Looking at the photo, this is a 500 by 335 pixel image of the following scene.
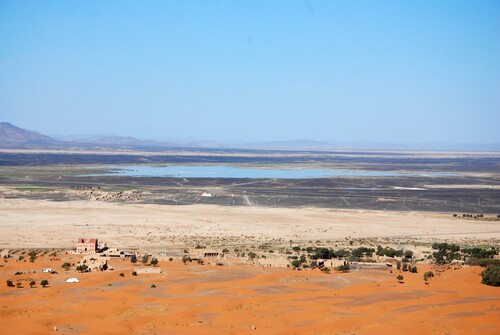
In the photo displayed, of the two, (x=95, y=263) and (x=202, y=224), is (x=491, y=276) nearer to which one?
(x=95, y=263)

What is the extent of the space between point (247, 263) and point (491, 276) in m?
13.7

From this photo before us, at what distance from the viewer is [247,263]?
3709 cm

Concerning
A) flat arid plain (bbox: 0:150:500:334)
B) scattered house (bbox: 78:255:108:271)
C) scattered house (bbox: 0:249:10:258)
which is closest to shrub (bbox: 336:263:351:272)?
flat arid plain (bbox: 0:150:500:334)

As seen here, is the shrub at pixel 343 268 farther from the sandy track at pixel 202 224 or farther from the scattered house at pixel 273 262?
the sandy track at pixel 202 224

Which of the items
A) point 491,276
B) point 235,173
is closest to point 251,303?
point 491,276

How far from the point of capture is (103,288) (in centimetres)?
2884

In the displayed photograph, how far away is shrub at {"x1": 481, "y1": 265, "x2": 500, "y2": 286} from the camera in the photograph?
92.7ft

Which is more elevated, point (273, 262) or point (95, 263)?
point (95, 263)

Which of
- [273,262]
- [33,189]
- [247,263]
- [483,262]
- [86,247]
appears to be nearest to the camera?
[483,262]

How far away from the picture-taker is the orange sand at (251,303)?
21.9 m

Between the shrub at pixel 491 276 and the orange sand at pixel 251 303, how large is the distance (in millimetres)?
518

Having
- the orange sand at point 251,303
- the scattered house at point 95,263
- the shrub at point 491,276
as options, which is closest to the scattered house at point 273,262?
the orange sand at point 251,303

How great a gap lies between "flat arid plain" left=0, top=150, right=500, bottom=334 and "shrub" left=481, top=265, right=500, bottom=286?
71 centimetres

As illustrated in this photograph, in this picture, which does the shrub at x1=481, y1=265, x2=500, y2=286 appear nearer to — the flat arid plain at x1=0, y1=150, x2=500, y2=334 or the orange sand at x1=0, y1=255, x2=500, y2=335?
the orange sand at x1=0, y1=255, x2=500, y2=335
